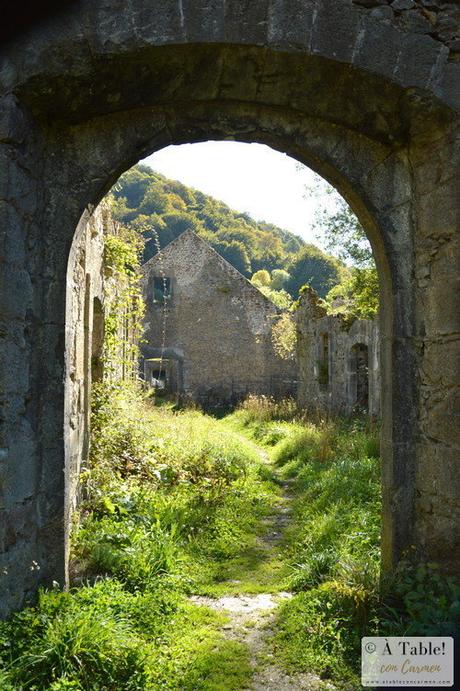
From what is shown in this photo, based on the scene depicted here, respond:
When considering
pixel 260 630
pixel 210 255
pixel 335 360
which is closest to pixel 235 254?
pixel 210 255

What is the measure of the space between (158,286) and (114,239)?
13160 mm

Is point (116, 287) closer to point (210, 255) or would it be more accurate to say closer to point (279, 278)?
point (210, 255)

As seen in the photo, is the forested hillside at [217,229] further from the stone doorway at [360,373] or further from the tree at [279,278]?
the stone doorway at [360,373]

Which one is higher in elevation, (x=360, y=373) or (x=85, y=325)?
(x=85, y=325)

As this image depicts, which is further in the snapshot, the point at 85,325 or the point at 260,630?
the point at 85,325

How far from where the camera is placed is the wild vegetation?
9.21ft

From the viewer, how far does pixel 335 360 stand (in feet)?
44.2

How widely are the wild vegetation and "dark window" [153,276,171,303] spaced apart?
12.7 metres

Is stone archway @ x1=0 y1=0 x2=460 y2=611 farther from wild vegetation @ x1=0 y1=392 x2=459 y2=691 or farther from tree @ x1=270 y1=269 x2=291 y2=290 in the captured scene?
tree @ x1=270 y1=269 x2=291 y2=290

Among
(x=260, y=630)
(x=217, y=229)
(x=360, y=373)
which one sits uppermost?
(x=217, y=229)

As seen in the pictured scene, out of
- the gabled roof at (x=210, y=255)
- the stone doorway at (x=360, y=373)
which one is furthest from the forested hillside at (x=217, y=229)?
the stone doorway at (x=360, y=373)

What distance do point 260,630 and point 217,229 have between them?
164ft

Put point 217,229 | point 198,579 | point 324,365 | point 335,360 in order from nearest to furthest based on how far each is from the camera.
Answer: point 198,579
point 335,360
point 324,365
point 217,229

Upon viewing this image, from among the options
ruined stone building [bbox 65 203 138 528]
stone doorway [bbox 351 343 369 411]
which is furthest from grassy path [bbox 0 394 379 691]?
stone doorway [bbox 351 343 369 411]
